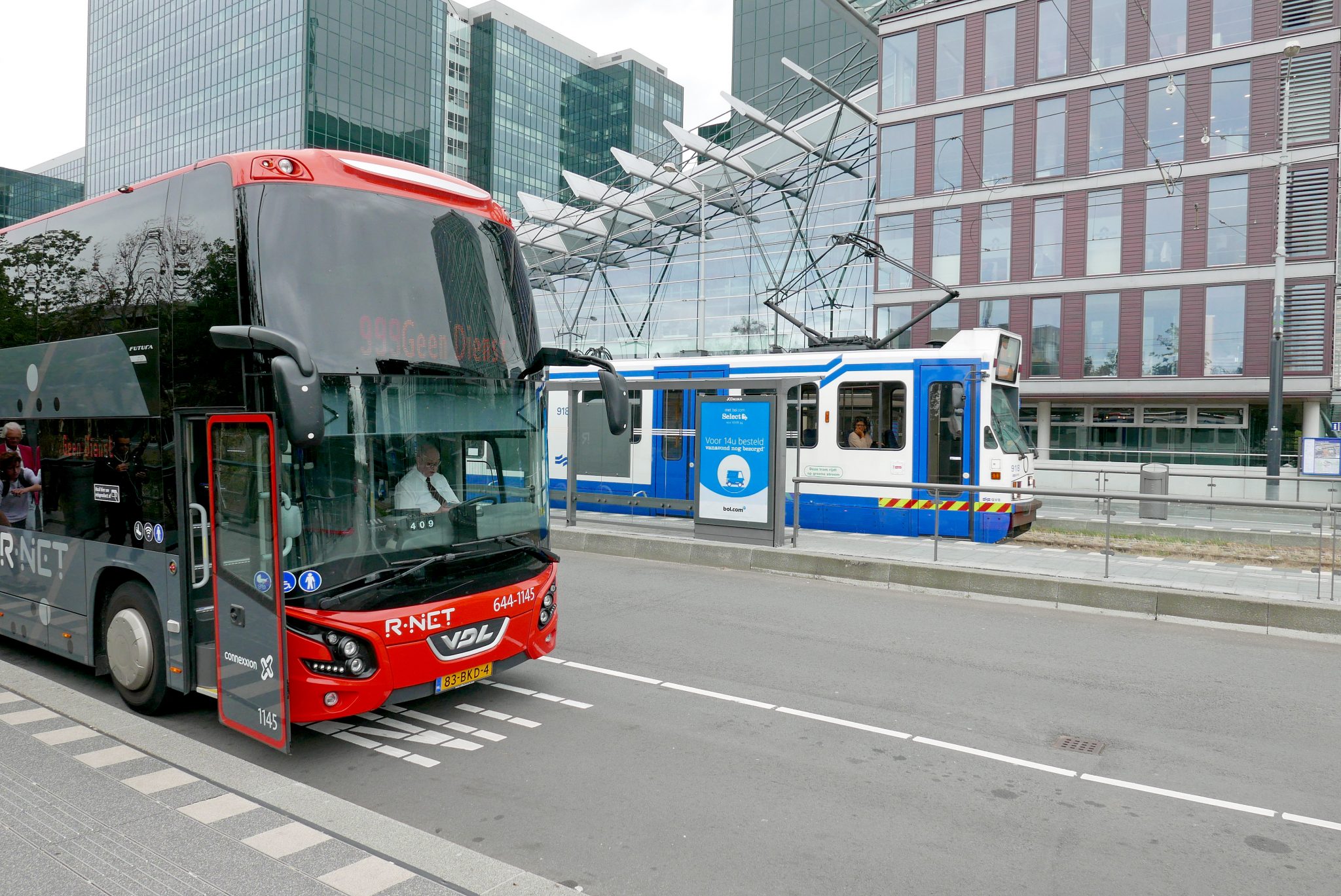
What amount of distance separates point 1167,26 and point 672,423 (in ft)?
75.2

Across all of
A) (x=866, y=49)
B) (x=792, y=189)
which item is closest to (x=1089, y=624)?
(x=792, y=189)

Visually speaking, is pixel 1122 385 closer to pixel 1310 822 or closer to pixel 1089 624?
pixel 1089 624

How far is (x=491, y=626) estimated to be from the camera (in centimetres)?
553

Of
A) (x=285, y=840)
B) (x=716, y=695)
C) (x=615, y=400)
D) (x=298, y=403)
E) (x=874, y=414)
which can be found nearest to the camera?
(x=285, y=840)

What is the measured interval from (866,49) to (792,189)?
7.62 m

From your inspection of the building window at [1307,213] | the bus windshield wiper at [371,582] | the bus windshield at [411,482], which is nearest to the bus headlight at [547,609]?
the bus windshield at [411,482]

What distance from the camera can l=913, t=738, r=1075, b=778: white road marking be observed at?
5.23m

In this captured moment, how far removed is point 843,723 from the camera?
602 cm

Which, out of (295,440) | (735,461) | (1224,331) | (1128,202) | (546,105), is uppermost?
(546,105)

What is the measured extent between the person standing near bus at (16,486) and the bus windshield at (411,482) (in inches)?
129

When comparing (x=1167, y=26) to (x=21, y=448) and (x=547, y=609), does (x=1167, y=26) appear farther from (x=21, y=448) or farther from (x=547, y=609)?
(x=21, y=448)

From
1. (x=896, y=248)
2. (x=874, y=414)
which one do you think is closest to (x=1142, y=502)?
(x=874, y=414)

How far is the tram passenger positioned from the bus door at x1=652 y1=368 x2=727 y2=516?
2507 mm

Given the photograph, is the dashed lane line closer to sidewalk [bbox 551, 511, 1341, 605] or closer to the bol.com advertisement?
sidewalk [bbox 551, 511, 1341, 605]
